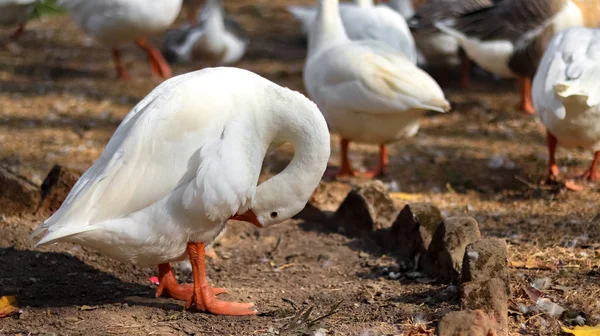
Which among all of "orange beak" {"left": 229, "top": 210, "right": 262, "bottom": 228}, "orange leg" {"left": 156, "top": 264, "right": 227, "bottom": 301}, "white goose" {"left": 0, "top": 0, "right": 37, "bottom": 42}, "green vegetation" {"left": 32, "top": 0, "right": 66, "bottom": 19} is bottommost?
"orange leg" {"left": 156, "top": 264, "right": 227, "bottom": 301}

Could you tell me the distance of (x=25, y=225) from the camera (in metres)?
4.82

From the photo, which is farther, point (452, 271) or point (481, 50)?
point (481, 50)

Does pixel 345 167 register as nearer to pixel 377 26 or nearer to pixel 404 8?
pixel 377 26

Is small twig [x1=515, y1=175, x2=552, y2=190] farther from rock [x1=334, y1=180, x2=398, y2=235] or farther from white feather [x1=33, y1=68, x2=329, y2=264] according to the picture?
white feather [x1=33, y1=68, x2=329, y2=264]

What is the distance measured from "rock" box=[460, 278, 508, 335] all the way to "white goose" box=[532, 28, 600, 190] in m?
2.10

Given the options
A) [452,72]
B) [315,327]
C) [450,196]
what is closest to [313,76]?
[450,196]

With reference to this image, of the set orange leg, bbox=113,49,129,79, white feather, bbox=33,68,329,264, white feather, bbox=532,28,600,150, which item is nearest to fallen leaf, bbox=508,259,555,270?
white feather, bbox=33,68,329,264

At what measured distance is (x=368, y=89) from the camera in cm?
550

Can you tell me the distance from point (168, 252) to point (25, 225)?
1.58 meters

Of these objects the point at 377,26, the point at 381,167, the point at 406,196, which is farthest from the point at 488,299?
the point at 377,26

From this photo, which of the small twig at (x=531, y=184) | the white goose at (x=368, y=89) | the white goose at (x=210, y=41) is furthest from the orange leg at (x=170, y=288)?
the white goose at (x=210, y=41)

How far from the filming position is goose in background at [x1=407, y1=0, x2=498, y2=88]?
8367 millimetres

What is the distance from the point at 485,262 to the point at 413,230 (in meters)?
1.00

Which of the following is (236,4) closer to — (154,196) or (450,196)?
(450,196)
